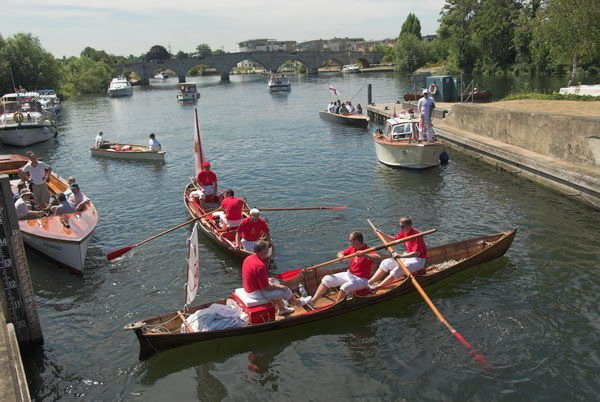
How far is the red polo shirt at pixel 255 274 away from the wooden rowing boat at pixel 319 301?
833 millimetres

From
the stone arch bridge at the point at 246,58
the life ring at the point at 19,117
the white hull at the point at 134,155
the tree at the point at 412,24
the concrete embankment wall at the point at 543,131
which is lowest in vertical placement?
the white hull at the point at 134,155

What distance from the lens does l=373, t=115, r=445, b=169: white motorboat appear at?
25219 mm

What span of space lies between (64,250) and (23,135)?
94.7ft

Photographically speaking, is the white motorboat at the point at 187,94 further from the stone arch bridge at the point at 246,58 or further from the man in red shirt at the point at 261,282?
the man in red shirt at the point at 261,282

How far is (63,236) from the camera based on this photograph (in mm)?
14672

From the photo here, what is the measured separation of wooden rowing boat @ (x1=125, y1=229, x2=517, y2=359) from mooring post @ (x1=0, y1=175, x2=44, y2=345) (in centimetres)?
250

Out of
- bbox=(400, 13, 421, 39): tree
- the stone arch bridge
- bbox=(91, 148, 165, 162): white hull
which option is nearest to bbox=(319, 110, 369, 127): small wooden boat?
bbox=(91, 148, 165, 162): white hull

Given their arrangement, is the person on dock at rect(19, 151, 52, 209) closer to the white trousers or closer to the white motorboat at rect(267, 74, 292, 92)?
the white trousers

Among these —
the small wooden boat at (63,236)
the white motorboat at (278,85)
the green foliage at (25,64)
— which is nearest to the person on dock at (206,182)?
the small wooden boat at (63,236)

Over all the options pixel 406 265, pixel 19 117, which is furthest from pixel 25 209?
pixel 19 117

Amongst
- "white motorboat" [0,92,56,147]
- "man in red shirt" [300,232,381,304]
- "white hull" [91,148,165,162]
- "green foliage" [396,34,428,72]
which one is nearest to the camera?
"man in red shirt" [300,232,381,304]

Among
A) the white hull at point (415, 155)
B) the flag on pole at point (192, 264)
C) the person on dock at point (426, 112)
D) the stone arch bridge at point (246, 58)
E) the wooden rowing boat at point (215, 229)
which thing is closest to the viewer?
the flag on pole at point (192, 264)

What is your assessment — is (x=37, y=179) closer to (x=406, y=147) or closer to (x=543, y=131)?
(x=406, y=147)

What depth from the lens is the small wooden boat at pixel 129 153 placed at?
31031mm
